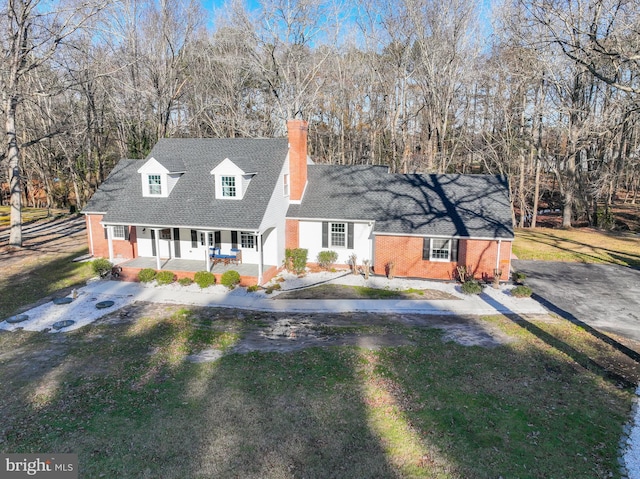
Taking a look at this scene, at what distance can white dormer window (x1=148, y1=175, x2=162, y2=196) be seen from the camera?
1998cm

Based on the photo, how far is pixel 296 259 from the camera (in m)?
19.7

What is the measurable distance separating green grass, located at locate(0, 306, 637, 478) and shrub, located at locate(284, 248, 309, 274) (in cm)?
725

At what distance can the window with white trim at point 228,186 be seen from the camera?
18922mm

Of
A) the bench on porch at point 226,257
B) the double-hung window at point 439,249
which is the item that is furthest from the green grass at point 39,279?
the double-hung window at point 439,249

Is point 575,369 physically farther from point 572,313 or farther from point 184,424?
point 184,424

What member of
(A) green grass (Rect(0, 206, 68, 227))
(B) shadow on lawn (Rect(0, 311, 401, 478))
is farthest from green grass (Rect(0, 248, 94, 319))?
(A) green grass (Rect(0, 206, 68, 227))

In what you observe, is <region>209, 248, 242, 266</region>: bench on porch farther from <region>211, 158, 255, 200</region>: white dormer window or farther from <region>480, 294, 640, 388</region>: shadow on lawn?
<region>480, 294, 640, 388</region>: shadow on lawn

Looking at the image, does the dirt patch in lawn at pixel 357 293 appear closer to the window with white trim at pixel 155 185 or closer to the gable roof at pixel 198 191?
the gable roof at pixel 198 191

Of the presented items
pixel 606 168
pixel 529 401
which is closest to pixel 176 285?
pixel 529 401

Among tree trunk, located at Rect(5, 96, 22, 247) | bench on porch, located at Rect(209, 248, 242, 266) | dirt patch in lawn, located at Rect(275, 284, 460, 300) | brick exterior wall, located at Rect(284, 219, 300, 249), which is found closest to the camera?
dirt patch in lawn, located at Rect(275, 284, 460, 300)

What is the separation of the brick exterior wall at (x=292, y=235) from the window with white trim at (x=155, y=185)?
6.37 metres

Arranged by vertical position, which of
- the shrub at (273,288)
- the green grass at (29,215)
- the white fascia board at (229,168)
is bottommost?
the shrub at (273,288)

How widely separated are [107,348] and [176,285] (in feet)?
19.5

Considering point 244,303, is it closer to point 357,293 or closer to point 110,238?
point 357,293
